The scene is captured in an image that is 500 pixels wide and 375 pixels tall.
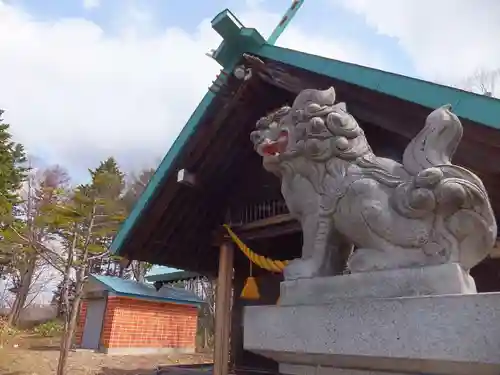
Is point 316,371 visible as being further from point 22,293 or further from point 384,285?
point 22,293

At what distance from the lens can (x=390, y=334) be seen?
146 cm

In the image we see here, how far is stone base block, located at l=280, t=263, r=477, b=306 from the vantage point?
1495 millimetres

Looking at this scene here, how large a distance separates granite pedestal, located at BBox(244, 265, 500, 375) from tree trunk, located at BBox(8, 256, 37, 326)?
23.8 metres

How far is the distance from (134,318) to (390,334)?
13750mm

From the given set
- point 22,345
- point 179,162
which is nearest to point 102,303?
point 22,345

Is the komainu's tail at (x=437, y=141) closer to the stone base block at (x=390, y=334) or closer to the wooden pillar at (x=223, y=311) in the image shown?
the stone base block at (x=390, y=334)

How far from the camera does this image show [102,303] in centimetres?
1417

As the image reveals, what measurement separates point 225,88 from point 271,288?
4.42 metres

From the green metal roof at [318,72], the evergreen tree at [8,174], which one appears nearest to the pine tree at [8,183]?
the evergreen tree at [8,174]

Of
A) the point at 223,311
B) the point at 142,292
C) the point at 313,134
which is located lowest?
the point at 223,311

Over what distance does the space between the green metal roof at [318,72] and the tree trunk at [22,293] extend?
19.6 metres

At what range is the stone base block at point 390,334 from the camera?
1.30m

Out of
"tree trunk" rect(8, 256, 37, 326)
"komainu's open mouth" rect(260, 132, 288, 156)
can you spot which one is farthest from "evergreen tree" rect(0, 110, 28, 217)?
"komainu's open mouth" rect(260, 132, 288, 156)

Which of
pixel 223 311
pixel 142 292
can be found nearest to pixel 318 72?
pixel 223 311
